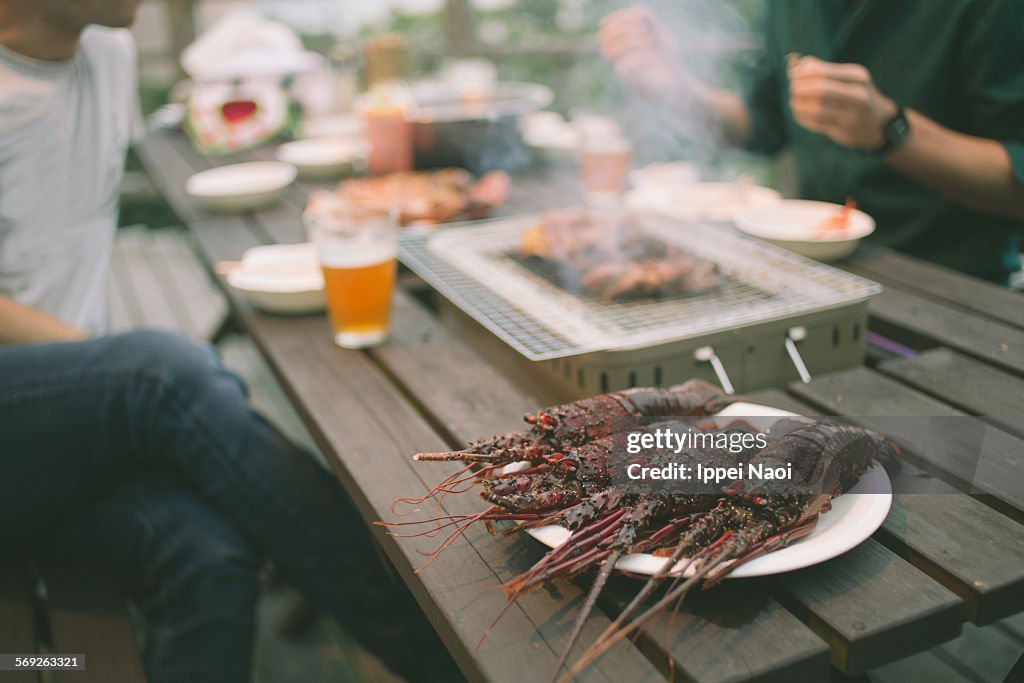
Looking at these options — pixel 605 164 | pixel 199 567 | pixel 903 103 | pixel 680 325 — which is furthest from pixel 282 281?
pixel 903 103

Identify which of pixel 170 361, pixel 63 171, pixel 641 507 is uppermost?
pixel 63 171

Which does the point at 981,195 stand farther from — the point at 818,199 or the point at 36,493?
the point at 36,493

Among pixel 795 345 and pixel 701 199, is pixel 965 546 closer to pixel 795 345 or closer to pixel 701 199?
pixel 795 345

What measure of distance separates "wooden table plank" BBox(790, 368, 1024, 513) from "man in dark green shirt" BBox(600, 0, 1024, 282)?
971 millimetres

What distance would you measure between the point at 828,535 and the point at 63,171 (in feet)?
6.48

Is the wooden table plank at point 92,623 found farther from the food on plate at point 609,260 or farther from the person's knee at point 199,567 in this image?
the food on plate at point 609,260

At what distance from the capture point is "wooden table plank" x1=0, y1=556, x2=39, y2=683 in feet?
5.22

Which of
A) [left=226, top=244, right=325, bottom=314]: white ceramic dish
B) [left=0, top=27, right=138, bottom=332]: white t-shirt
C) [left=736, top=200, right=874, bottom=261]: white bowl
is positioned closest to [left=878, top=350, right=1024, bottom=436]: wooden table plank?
[left=736, top=200, right=874, bottom=261]: white bowl

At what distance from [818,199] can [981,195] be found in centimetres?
71

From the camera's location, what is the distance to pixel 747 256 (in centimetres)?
206

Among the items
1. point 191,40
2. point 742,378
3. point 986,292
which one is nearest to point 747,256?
point 742,378

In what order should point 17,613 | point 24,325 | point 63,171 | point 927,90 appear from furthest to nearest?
point 927,90
point 63,171
point 24,325
point 17,613

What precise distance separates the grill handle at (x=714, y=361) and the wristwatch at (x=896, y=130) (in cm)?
105

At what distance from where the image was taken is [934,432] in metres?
1.39
